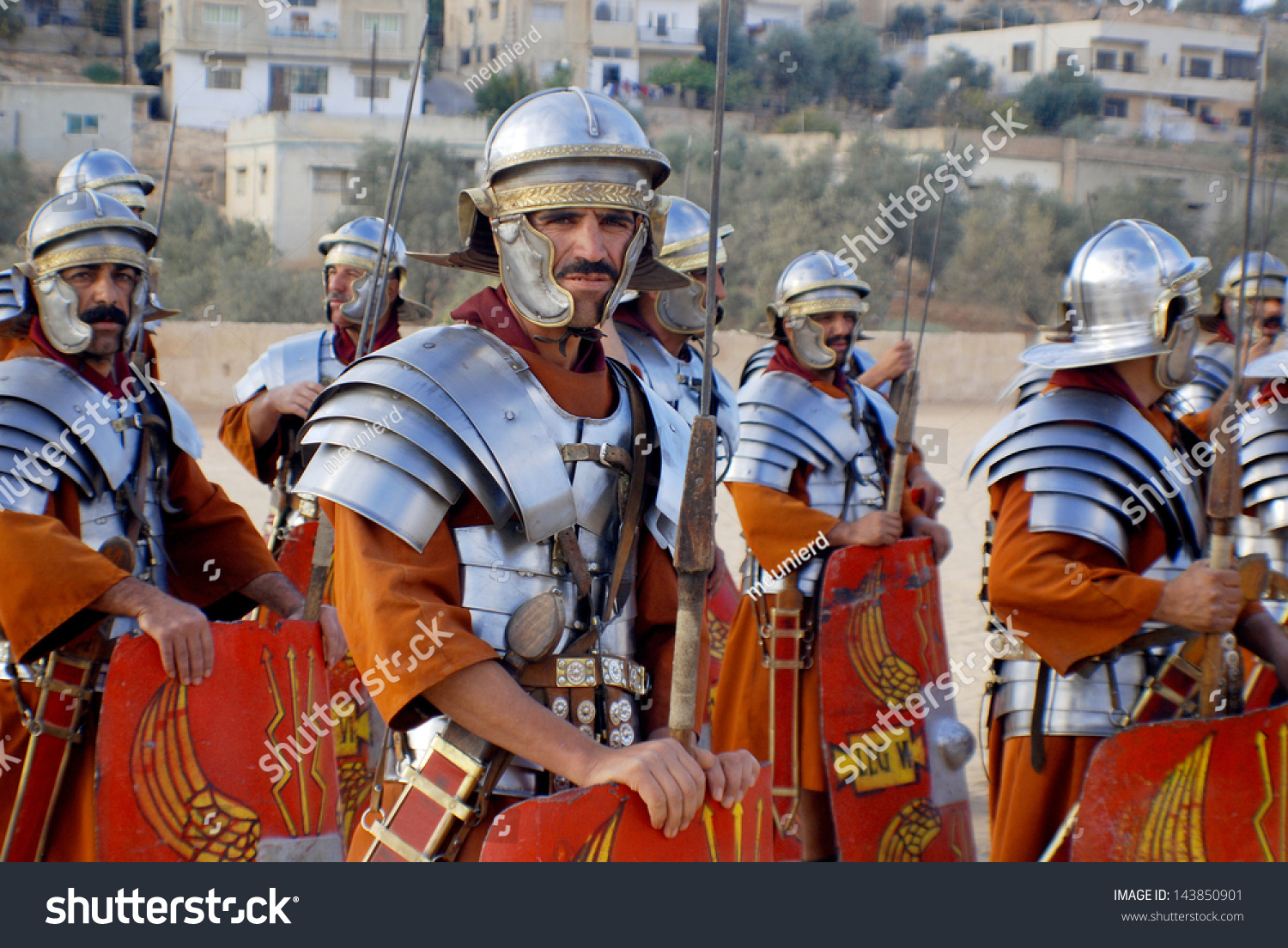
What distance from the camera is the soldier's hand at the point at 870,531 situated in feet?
16.7

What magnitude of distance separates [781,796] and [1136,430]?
90.9 inches

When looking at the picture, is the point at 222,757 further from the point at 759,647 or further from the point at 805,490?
the point at 805,490

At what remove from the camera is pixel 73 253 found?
3777mm

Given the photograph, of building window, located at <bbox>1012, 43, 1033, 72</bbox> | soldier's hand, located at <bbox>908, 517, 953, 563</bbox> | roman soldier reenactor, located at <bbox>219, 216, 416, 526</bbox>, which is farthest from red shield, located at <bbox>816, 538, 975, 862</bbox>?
building window, located at <bbox>1012, 43, 1033, 72</bbox>

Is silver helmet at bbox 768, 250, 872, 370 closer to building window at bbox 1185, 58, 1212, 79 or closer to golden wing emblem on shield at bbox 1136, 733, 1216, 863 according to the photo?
golden wing emblem on shield at bbox 1136, 733, 1216, 863

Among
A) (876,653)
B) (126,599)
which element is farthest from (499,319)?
(876,653)

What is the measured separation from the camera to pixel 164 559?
3879 millimetres

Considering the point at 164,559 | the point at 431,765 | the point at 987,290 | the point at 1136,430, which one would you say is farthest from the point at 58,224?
the point at 987,290

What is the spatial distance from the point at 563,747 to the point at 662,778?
18cm

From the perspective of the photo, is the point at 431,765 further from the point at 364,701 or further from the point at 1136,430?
the point at 364,701

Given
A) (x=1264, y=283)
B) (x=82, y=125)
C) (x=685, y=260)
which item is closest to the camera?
(x=685, y=260)

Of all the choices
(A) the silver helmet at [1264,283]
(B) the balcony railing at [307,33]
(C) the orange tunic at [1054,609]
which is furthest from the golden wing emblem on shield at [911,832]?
(B) the balcony railing at [307,33]

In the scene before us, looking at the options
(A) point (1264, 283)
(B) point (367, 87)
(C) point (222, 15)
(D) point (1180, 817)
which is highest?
(C) point (222, 15)

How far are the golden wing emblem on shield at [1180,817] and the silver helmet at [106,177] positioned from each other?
507 centimetres
